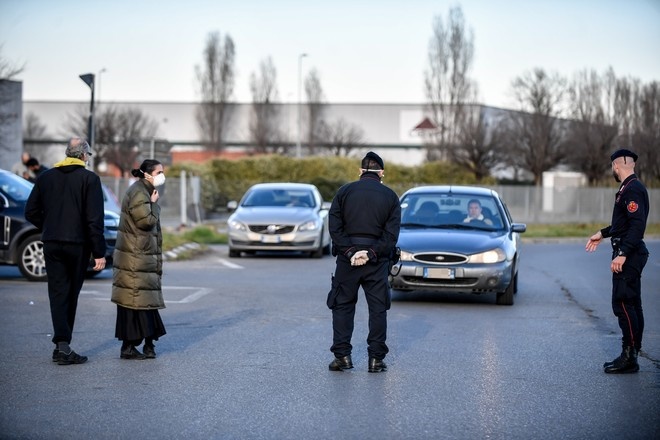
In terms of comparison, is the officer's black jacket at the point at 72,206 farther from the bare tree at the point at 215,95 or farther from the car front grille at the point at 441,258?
the bare tree at the point at 215,95

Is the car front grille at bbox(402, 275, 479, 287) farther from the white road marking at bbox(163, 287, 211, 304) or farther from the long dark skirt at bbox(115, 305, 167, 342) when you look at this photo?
the long dark skirt at bbox(115, 305, 167, 342)

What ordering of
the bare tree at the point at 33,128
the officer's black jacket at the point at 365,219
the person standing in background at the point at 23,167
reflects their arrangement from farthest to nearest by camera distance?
the bare tree at the point at 33,128 → the person standing in background at the point at 23,167 → the officer's black jacket at the point at 365,219

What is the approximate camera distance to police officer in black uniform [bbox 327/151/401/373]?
912 centimetres

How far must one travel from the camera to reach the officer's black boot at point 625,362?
923cm

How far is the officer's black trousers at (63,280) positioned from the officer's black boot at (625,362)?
4.55 metres

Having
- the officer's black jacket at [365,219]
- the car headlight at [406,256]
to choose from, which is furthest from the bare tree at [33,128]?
the officer's black jacket at [365,219]

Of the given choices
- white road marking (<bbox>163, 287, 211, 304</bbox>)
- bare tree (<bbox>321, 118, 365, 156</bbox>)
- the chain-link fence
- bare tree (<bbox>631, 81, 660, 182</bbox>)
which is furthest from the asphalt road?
bare tree (<bbox>321, 118, 365, 156</bbox>)

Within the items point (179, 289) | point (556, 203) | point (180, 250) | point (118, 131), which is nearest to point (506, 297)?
point (179, 289)

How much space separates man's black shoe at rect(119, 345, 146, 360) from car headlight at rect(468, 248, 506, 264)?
5.69 meters

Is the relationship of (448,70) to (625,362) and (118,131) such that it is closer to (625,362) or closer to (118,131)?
(118,131)

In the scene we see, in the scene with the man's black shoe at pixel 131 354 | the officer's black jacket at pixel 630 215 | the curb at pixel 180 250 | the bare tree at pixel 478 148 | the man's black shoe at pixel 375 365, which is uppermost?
the bare tree at pixel 478 148

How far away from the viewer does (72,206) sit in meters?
9.45

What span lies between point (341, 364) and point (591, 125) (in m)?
47.7

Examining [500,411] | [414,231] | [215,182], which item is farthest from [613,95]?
[500,411]
